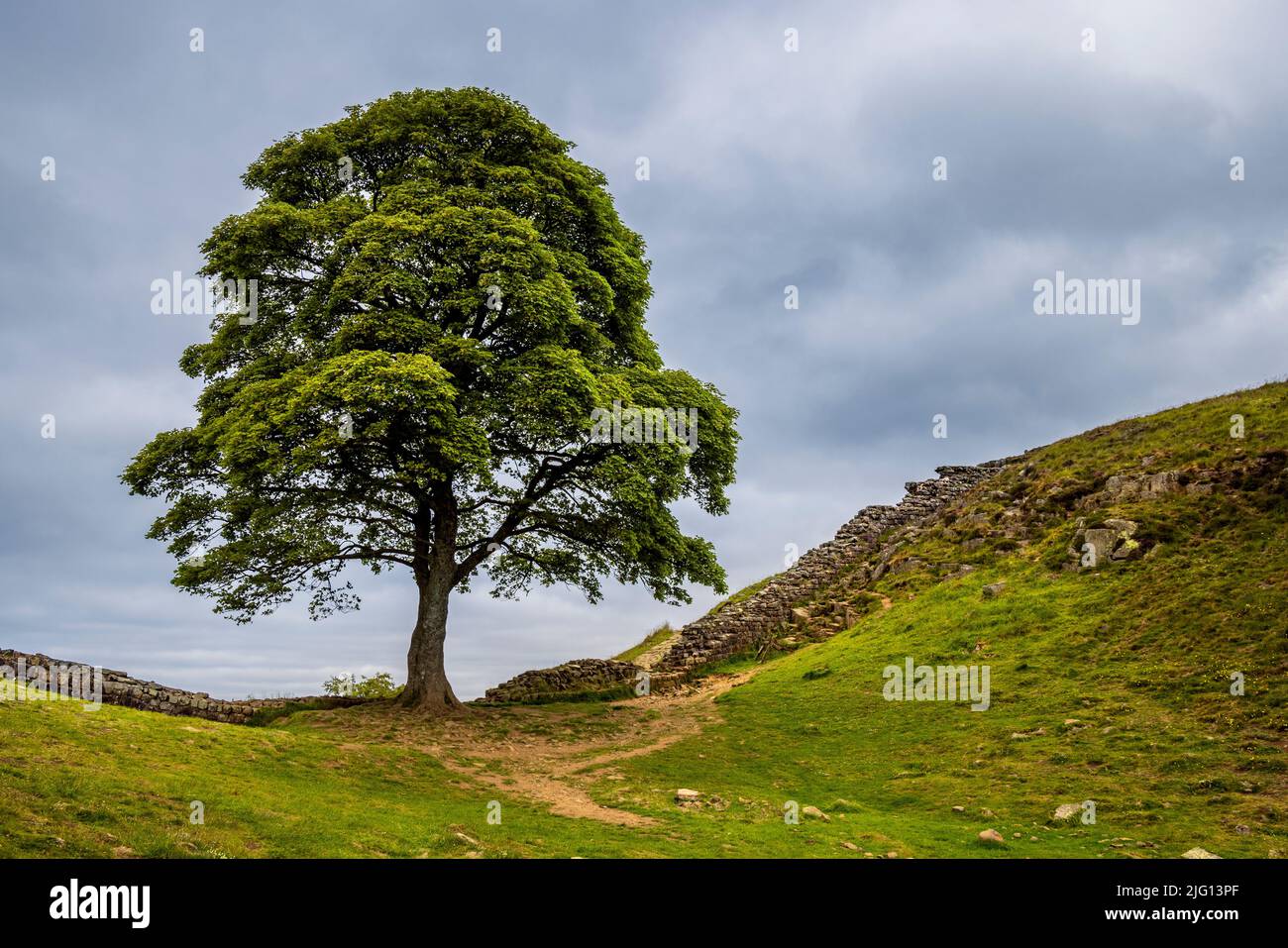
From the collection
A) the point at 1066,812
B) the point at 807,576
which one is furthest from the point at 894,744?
the point at 807,576

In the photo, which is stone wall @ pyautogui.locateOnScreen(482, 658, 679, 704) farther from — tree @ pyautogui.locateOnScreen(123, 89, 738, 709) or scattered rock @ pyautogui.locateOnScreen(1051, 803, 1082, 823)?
scattered rock @ pyautogui.locateOnScreen(1051, 803, 1082, 823)

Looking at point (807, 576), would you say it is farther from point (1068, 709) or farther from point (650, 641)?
point (1068, 709)

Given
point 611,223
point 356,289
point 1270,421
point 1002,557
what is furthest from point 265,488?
point 1270,421

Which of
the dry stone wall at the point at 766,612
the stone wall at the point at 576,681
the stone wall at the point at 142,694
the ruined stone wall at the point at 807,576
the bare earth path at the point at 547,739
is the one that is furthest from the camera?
the ruined stone wall at the point at 807,576

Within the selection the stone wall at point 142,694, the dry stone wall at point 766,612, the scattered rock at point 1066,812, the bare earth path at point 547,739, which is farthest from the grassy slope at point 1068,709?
the stone wall at point 142,694

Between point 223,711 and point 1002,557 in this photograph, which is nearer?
point 223,711

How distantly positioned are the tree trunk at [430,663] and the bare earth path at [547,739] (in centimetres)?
80

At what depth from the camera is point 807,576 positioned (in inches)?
1725

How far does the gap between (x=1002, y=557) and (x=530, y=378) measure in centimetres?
2305

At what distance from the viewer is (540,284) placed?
22.9 metres

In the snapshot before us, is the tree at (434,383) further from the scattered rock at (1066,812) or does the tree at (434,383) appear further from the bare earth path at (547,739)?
the scattered rock at (1066,812)

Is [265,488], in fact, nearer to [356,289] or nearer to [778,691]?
[356,289]

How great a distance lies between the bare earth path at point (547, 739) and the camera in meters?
19.3
